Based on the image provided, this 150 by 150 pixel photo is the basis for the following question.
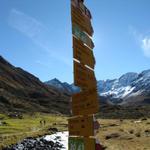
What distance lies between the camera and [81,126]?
11383mm

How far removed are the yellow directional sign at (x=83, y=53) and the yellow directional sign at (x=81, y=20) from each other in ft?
1.98

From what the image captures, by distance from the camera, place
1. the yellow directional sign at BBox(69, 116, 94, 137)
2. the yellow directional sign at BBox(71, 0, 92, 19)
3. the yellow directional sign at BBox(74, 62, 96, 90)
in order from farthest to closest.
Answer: the yellow directional sign at BBox(71, 0, 92, 19) < the yellow directional sign at BBox(74, 62, 96, 90) < the yellow directional sign at BBox(69, 116, 94, 137)

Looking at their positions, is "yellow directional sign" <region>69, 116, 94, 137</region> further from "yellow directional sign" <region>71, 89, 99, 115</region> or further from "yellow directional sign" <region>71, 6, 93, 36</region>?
"yellow directional sign" <region>71, 6, 93, 36</region>

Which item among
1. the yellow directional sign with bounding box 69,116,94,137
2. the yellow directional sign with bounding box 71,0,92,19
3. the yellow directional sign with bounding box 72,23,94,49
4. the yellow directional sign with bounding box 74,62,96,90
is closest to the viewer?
the yellow directional sign with bounding box 69,116,94,137

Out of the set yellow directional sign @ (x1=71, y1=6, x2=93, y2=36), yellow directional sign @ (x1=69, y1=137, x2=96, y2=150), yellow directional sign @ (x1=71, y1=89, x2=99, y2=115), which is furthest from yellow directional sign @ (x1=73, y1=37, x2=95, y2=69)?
yellow directional sign @ (x1=69, y1=137, x2=96, y2=150)

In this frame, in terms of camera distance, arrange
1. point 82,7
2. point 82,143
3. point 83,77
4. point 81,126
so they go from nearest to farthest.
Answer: point 82,143, point 81,126, point 83,77, point 82,7

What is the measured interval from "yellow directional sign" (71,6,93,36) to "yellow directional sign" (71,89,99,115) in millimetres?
2148

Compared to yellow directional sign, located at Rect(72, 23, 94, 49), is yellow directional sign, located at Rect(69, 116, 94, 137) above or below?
below

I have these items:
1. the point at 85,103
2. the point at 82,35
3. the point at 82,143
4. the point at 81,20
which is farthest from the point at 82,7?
the point at 82,143

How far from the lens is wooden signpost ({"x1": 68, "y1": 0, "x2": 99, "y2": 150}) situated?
36.7ft

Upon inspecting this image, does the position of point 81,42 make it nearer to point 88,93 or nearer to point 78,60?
point 78,60

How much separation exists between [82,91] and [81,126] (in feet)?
3.60

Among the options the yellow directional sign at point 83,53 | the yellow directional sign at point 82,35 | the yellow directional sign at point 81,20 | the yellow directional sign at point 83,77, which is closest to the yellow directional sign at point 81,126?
the yellow directional sign at point 83,77

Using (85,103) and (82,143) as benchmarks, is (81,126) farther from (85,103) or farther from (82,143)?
(85,103)
